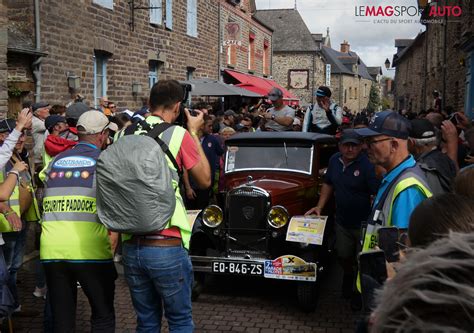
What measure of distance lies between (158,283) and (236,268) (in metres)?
2.50

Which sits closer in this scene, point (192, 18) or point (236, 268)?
point (236, 268)

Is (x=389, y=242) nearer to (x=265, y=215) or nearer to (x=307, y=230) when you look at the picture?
(x=307, y=230)

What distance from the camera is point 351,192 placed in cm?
556

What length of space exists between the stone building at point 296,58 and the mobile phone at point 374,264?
45.9 meters

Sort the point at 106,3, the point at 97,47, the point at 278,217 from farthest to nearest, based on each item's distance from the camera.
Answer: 1. the point at 106,3
2. the point at 97,47
3. the point at 278,217

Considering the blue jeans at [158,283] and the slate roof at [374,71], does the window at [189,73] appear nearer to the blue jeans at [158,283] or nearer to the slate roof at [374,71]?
the blue jeans at [158,283]

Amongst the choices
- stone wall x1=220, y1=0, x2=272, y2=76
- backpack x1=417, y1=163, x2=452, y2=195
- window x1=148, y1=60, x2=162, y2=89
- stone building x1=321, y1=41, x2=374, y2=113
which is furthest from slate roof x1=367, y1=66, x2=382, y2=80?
backpack x1=417, y1=163, x2=452, y2=195

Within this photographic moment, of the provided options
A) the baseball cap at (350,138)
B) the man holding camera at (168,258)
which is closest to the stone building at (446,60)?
the baseball cap at (350,138)

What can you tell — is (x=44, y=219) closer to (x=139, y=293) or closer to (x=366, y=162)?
(x=139, y=293)

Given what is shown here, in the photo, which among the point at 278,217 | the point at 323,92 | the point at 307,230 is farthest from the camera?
the point at 323,92

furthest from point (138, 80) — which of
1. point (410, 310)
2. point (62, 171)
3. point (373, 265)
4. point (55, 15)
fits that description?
point (410, 310)

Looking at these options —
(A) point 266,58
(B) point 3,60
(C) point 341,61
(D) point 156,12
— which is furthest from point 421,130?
(C) point 341,61

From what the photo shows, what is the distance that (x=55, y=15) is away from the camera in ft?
34.0

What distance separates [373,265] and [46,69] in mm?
9422
